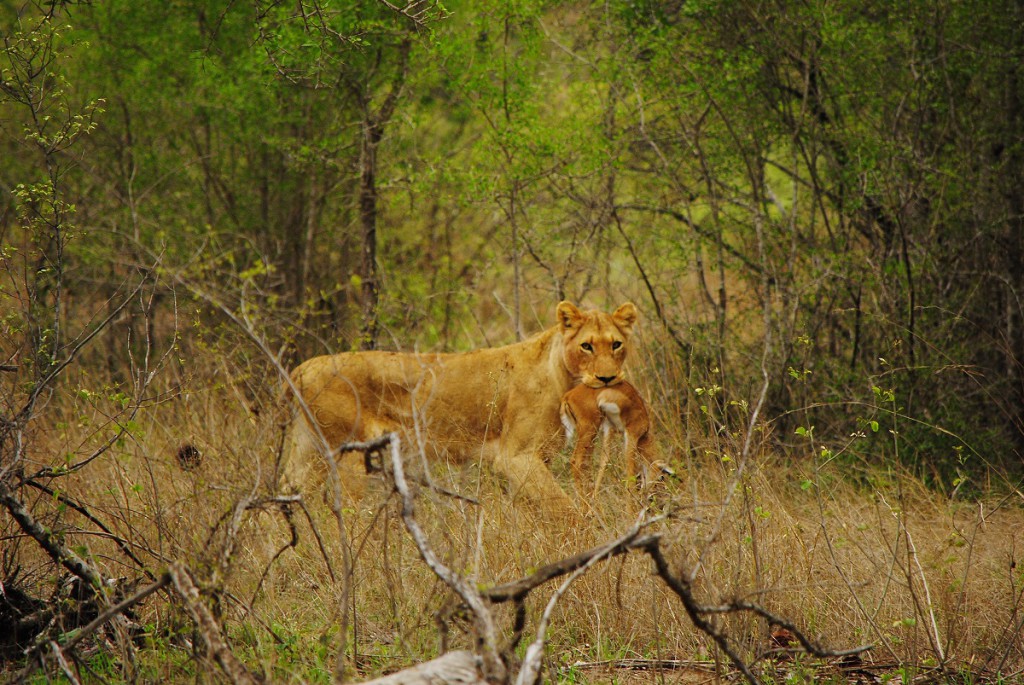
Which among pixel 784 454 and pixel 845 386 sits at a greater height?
pixel 845 386

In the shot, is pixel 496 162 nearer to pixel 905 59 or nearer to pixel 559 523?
pixel 905 59

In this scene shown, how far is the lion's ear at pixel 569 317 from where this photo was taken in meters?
6.82

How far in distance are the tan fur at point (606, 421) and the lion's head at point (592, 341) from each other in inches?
5.5

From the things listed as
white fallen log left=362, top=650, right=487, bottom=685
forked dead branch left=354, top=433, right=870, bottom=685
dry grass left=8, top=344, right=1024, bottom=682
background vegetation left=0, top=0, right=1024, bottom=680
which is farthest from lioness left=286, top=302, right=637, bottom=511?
white fallen log left=362, top=650, right=487, bottom=685

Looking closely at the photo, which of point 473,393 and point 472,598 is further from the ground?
point 472,598

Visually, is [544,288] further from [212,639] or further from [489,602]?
[212,639]

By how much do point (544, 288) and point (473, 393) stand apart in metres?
1.68

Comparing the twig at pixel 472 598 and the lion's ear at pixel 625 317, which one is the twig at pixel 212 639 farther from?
the lion's ear at pixel 625 317

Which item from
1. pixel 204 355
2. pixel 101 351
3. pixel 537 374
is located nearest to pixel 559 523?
pixel 537 374

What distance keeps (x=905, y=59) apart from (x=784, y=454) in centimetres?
309

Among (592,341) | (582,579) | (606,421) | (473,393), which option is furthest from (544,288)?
(582,579)

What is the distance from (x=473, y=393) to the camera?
24.1 ft

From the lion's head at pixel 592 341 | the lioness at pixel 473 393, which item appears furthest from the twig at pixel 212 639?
the lion's head at pixel 592 341

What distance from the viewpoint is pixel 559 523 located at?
18.5ft
